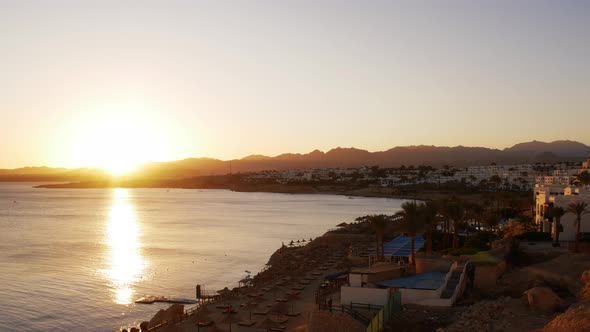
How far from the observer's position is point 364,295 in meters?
18.1

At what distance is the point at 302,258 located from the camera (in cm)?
3922

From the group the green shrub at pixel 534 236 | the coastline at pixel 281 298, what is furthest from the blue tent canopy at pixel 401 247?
the green shrub at pixel 534 236

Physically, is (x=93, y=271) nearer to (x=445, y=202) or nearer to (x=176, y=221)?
(x=445, y=202)

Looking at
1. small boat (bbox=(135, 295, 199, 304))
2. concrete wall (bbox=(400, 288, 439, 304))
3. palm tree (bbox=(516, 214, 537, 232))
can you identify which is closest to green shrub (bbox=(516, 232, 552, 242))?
palm tree (bbox=(516, 214, 537, 232))

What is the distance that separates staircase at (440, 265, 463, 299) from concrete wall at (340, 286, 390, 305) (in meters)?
1.92

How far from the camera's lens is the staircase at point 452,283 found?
1811cm

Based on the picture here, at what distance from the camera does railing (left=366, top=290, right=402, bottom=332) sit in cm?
1529

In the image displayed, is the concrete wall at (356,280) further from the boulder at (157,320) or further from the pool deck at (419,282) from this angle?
the boulder at (157,320)

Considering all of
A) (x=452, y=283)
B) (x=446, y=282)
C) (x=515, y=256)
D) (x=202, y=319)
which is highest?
(x=515, y=256)

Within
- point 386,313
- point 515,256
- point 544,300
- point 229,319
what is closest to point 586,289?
point 544,300

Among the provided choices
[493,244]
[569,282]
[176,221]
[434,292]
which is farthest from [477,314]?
[176,221]

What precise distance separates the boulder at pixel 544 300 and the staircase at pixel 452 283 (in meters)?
2.72

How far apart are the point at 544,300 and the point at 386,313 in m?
4.42

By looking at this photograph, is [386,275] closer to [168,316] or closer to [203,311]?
[203,311]
